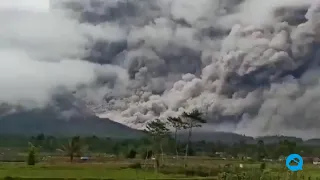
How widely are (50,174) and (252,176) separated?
15.5 m

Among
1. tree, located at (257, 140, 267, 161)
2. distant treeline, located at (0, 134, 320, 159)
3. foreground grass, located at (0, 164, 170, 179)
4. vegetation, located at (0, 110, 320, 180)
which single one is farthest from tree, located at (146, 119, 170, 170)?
foreground grass, located at (0, 164, 170, 179)

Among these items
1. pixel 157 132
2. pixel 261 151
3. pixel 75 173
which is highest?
pixel 157 132

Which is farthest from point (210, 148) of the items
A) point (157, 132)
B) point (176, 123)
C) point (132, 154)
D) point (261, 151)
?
point (157, 132)

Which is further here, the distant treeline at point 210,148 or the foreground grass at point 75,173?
the distant treeline at point 210,148

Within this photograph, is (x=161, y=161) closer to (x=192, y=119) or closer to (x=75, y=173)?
(x=192, y=119)

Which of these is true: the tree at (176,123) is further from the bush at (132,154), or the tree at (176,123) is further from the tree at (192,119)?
the bush at (132,154)

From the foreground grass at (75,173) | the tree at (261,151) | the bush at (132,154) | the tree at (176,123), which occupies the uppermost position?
the tree at (176,123)

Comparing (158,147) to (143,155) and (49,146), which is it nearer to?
(143,155)

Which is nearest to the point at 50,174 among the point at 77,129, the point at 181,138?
the point at 181,138

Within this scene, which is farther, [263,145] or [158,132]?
[263,145]

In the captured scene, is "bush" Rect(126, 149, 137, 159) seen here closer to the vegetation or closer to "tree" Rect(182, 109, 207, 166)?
the vegetation

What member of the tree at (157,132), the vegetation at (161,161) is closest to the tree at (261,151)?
the vegetation at (161,161)

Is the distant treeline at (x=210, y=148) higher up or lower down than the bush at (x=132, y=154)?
higher up

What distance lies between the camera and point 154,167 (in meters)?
34.5
